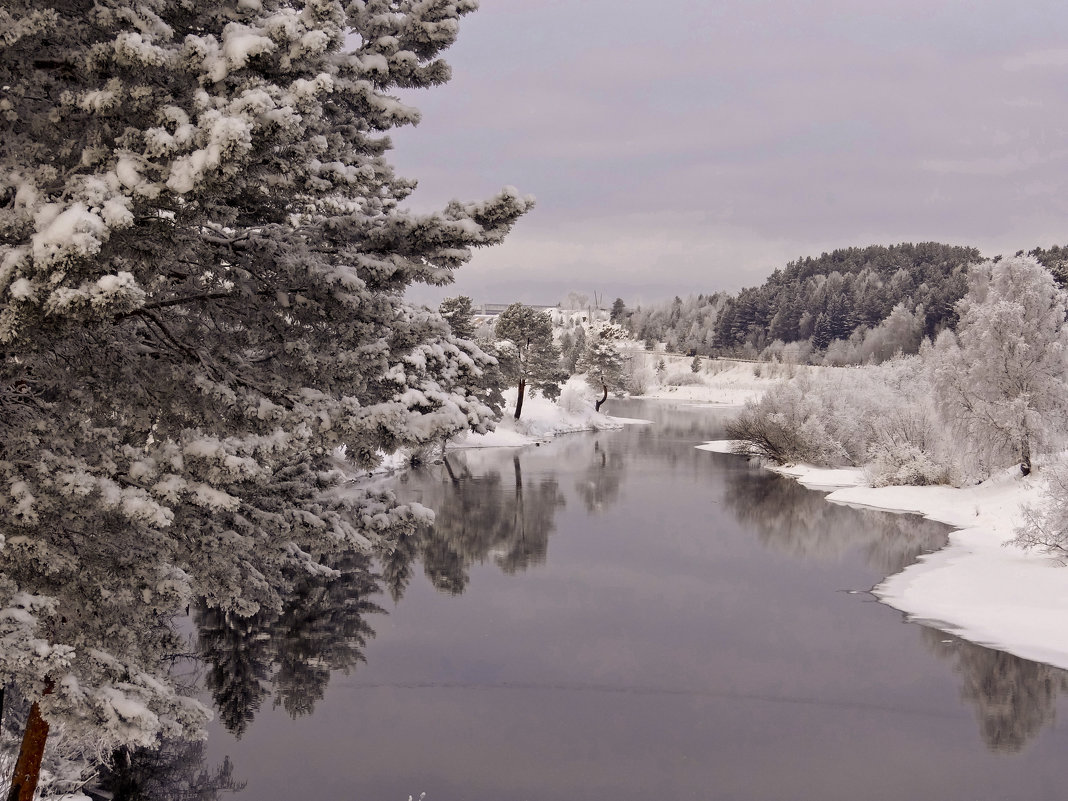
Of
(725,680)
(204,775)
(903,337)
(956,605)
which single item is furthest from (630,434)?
(903,337)

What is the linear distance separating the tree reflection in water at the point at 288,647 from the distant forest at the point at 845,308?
297 feet

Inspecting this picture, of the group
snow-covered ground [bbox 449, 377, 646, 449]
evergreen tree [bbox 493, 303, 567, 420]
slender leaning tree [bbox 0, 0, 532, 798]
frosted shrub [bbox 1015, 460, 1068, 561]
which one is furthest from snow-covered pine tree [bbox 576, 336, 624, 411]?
slender leaning tree [bbox 0, 0, 532, 798]

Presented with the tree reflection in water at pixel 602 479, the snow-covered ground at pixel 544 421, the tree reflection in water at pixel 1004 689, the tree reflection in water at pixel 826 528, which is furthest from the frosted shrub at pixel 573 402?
the tree reflection in water at pixel 1004 689

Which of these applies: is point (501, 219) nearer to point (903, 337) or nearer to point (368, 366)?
point (368, 366)

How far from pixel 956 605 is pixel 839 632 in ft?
11.6

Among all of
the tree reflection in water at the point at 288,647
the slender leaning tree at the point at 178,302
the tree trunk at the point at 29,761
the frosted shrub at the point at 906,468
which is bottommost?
the tree reflection in water at the point at 288,647

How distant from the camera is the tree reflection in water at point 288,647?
47.7 ft

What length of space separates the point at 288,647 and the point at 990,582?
614 inches

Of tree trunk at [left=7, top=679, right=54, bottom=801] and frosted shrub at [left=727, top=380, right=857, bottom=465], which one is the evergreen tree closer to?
frosted shrub at [left=727, top=380, right=857, bottom=465]

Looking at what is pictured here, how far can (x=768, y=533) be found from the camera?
27406 millimetres

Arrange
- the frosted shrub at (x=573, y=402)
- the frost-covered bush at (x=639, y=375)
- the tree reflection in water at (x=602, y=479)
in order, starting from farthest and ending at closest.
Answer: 1. the frost-covered bush at (x=639, y=375)
2. the frosted shrub at (x=573, y=402)
3. the tree reflection in water at (x=602, y=479)

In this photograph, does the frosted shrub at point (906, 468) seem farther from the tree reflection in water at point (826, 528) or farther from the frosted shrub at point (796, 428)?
the frosted shrub at point (796, 428)

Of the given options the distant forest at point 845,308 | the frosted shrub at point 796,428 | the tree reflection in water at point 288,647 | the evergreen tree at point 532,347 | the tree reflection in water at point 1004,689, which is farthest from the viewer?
the distant forest at point 845,308

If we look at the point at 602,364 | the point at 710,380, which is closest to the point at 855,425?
the point at 602,364
